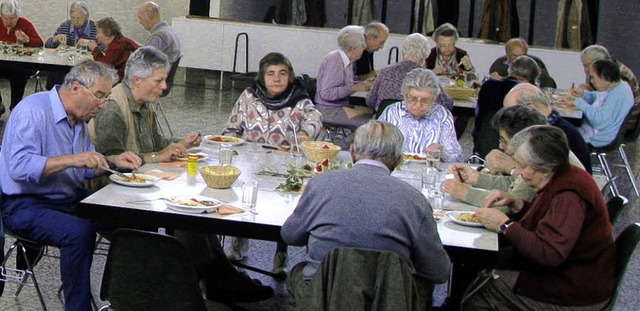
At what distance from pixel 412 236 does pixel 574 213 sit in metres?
0.71

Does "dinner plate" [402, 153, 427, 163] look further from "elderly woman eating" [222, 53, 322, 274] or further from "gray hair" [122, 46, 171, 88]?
"gray hair" [122, 46, 171, 88]

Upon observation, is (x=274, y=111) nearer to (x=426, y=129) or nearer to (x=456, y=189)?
(x=426, y=129)

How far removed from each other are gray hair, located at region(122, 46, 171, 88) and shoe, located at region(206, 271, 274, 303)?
1.05 metres

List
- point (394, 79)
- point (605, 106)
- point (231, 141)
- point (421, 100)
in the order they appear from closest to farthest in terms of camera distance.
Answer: point (231, 141) → point (421, 100) → point (394, 79) → point (605, 106)

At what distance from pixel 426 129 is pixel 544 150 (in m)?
1.88

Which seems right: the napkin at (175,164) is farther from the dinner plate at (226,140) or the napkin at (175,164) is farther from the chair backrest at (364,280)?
the chair backrest at (364,280)

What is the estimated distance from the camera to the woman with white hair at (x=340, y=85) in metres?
7.72

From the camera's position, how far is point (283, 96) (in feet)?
19.3

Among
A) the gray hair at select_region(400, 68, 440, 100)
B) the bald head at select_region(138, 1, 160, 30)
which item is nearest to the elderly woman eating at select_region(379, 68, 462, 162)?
the gray hair at select_region(400, 68, 440, 100)

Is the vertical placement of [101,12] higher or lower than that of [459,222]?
higher

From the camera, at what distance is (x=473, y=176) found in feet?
15.6

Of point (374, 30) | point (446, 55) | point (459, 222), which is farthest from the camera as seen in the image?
point (446, 55)

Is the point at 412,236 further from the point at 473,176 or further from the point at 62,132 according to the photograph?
the point at 62,132

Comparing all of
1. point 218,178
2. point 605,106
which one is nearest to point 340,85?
point 605,106
